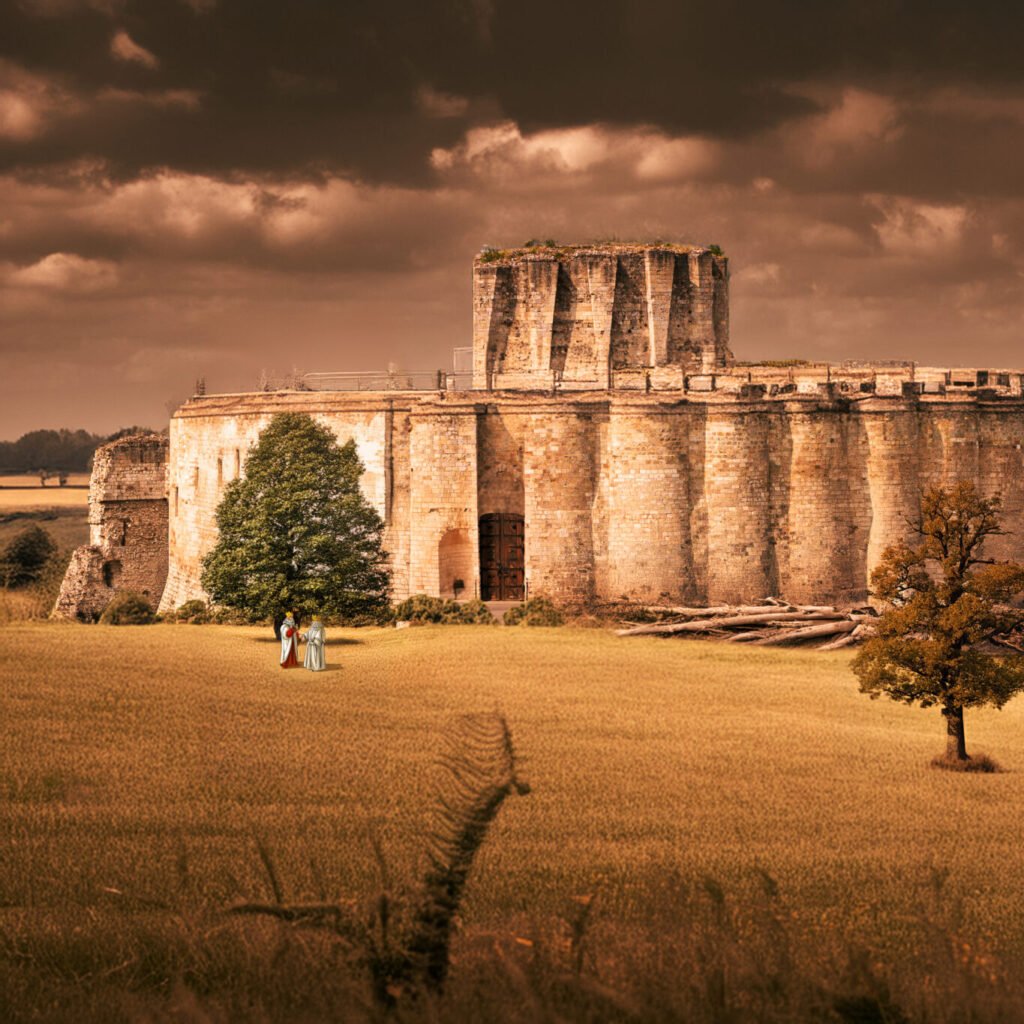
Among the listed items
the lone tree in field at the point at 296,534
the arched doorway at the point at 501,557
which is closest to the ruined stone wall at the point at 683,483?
the arched doorway at the point at 501,557

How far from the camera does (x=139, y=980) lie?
7594 mm

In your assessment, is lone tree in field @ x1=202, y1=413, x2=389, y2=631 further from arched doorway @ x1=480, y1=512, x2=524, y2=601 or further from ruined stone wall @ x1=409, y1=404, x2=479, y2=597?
arched doorway @ x1=480, y1=512, x2=524, y2=601

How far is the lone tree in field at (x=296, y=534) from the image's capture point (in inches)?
1174

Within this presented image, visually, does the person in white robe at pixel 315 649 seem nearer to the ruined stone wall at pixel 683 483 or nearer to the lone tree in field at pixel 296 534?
the lone tree in field at pixel 296 534

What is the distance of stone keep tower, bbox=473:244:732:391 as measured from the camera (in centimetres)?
4081

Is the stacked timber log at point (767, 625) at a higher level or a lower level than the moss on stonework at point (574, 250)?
lower

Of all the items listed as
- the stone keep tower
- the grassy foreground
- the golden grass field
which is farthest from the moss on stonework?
the golden grass field

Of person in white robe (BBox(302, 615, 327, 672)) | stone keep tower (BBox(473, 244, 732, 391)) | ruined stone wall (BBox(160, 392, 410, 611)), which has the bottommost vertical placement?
person in white robe (BBox(302, 615, 327, 672))

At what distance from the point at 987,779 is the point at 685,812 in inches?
219

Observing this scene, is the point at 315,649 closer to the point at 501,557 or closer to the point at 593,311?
the point at 501,557

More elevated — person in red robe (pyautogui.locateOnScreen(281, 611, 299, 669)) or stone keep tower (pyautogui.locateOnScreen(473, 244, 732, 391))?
stone keep tower (pyautogui.locateOnScreen(473, 244, 732, 391))

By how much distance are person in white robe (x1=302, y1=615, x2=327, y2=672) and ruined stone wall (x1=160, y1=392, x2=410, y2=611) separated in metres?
12.3

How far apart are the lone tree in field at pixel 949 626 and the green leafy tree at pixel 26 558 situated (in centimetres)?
4239

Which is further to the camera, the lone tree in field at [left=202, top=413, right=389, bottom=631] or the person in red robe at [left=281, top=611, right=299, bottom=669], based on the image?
the lone tree in field at [left=202, top=413, right=389, bottom=631]
